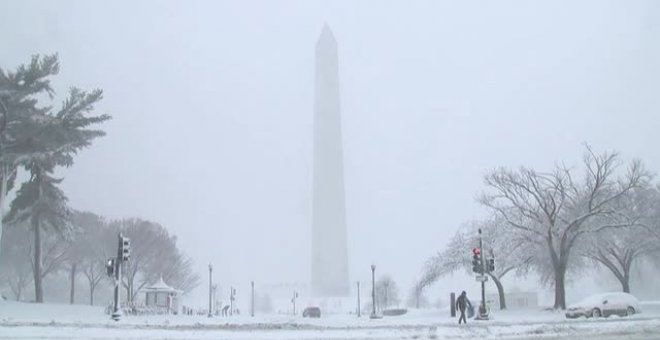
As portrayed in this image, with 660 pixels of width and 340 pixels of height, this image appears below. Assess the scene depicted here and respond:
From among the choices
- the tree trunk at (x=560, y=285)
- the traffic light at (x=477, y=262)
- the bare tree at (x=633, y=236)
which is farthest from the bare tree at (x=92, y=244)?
the traffic light at (x=477, y=262)

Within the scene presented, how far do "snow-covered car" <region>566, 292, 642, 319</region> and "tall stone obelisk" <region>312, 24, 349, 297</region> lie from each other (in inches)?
1692

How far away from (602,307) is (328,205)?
44.5 meters

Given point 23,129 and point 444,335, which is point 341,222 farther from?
point 444,335

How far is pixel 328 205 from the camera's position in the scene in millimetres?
77312

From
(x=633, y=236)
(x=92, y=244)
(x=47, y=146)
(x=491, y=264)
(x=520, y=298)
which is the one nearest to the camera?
(x=491, y=264)

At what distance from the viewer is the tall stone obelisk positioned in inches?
3029

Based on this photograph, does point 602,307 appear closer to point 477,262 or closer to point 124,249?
point 477,262

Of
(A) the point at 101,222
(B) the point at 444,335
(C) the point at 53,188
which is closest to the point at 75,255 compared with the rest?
(A) the point at 101,222

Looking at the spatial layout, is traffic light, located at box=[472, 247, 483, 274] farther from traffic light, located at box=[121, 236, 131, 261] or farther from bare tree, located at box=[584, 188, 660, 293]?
bare tree, located at box=[584, 188, 660, 293]

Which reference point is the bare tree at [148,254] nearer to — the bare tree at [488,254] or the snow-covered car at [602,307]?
the bare tree at [488,254]

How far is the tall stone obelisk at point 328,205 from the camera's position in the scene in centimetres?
7694

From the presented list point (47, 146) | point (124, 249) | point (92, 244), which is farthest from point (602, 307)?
point (92, 244)

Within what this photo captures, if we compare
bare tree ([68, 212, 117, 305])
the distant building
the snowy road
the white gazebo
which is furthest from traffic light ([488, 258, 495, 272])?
bare tree ([68, 212, 117, 305])

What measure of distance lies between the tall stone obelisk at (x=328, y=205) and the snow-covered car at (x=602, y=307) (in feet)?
141
